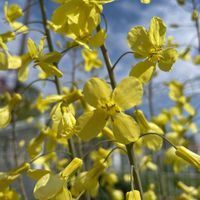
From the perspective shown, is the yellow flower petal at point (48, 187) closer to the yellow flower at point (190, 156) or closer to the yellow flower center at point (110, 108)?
the yellow flower center at point (110, 108)

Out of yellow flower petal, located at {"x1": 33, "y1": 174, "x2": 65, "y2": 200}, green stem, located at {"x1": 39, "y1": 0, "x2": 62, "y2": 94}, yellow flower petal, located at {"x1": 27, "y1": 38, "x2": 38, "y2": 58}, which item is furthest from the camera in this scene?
green stem, located at {"x1": 39, "y1": 0, "x2": 62, "y2": 94}

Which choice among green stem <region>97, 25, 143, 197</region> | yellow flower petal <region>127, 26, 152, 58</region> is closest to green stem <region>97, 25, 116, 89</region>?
green stem <region>97, 25, 143, 197</region>

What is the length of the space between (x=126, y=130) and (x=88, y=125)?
0.10 metres

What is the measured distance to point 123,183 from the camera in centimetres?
634

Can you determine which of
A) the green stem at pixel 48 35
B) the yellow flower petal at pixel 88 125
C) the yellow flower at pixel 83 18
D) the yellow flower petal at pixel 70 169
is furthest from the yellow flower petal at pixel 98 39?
the green stem at pixel 48 35

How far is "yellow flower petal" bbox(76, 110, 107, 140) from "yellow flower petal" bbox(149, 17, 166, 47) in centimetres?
24

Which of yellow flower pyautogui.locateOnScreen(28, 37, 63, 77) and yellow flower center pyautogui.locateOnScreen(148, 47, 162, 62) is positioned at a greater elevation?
yellow flower pyautogui.locateOnScreen(28, 37, 63, 77)

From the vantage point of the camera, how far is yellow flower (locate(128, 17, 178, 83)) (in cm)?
113

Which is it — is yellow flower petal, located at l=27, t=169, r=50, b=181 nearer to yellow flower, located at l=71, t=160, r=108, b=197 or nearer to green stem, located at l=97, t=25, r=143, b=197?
yellow flower, located at l=71, t=160, r=108, b=197

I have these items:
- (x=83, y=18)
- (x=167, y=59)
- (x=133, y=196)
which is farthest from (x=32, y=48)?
(x=133, y=196)

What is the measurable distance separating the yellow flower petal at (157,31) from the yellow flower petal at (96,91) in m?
Result: 0.19

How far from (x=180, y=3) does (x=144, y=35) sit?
7.62ft

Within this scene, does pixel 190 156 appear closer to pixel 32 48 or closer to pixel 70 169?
pixel 70 169

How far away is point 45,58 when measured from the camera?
1.22 m
